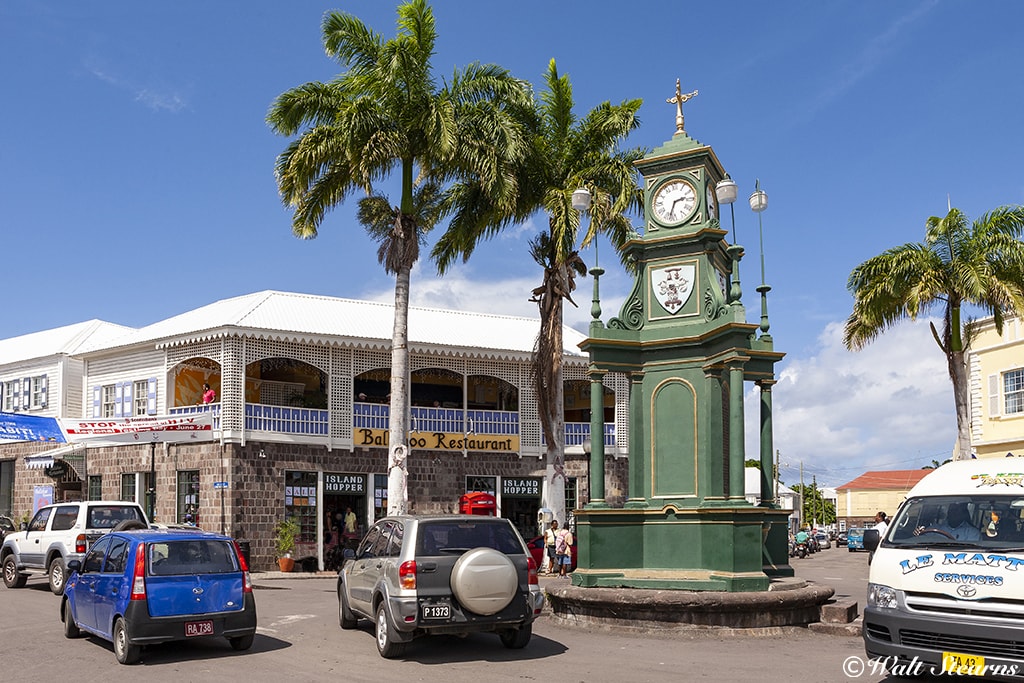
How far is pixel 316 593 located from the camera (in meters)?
20.7

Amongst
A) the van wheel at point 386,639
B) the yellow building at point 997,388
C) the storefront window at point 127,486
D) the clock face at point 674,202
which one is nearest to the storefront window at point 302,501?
the storefront window at point 127,486

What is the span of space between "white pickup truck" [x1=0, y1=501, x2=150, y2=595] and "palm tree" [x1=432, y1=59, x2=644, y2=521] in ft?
33.4

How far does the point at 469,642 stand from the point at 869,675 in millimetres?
4799

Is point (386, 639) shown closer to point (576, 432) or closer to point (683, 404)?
point (683, 404)

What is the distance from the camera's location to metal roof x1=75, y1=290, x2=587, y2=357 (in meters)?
29.2

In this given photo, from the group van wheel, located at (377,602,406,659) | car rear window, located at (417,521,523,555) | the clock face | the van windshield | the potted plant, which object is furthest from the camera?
the potted plant

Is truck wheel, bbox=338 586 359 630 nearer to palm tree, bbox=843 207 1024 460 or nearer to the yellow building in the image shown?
palm tree, bbox=843 207 1024 460

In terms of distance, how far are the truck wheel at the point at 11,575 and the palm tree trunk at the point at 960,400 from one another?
2180cm

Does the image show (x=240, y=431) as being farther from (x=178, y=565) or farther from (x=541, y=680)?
(x=541, y=680)

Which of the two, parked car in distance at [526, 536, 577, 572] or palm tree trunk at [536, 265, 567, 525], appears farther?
palm tree trunk at [536, 265, 567, 525]

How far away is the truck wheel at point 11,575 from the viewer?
68.3ft

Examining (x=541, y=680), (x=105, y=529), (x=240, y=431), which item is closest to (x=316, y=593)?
(x=105, y=529)

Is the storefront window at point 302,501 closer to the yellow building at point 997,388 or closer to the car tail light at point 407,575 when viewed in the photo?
the car tail light at point 407,575

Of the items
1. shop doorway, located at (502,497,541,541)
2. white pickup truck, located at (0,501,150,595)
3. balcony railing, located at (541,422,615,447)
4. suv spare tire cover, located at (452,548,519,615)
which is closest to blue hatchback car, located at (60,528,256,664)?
suv spare tire cover, located at (452,548,519,615)
